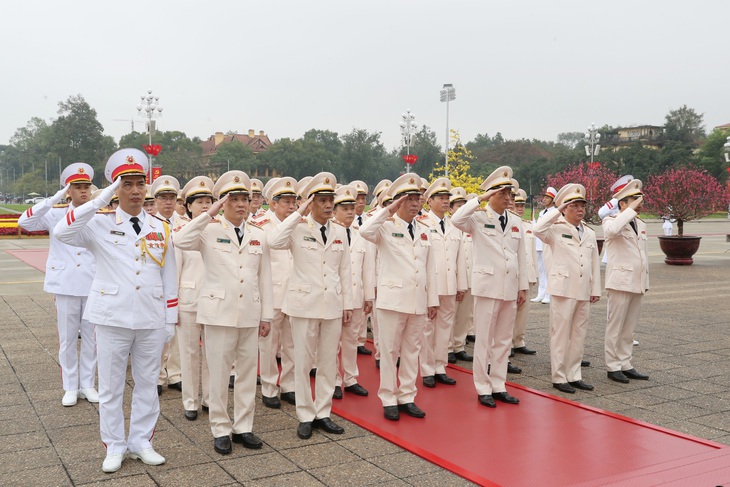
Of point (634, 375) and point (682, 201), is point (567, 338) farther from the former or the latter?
point (682, 201)

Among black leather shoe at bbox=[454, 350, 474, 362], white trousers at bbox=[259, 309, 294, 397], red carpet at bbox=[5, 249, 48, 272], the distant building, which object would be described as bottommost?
red carpet at bbox=[5, 249, 48, 272]

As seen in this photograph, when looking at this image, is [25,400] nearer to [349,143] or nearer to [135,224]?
[135,224]

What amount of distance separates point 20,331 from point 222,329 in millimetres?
5662

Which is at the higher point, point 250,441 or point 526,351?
point 250,441

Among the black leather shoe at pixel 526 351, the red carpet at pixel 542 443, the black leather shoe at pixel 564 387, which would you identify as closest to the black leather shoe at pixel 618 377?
the black leather shoe at pixel 564 387

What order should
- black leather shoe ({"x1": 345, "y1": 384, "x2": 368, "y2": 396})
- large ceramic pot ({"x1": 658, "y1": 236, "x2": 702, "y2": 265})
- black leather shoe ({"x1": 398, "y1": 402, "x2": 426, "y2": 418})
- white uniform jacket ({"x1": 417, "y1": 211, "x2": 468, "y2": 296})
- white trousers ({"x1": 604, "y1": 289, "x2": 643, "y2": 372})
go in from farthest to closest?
large ceramic pot ({"x1": 658, "y1": 236, "x2": 702, "y2": 265}) → white uniform jacket ({"x1": 417, "y1": 211, "x2": 468, "y2": 296}) → white trousers ({"x1": 604, "y1": 289, "x2": 643, "y2": 372}) → black leather shoe ({"x1": 345, "y1": 384, "x2": 368, "y2": 396}) → black leather shoe ({"x1": 398, "y1": 402, "x2": 426, "y2": 418})

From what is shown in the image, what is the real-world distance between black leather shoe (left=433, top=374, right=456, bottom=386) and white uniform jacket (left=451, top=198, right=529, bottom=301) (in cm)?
110

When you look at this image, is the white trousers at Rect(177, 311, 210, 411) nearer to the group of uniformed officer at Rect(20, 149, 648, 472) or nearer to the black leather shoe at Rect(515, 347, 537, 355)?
the group of uniformed officer at Rect(20, 149, 648, 472)

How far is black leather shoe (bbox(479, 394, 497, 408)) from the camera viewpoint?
227 inches

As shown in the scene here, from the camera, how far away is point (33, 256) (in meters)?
20.5

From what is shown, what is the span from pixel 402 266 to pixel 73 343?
3.09 metres

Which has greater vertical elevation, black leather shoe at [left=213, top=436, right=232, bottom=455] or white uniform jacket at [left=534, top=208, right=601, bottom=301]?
white uniform jacket at [left=534, top=208, right=601, bottom=301]

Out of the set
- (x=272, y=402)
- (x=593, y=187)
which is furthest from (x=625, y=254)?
(x=593, y=187)

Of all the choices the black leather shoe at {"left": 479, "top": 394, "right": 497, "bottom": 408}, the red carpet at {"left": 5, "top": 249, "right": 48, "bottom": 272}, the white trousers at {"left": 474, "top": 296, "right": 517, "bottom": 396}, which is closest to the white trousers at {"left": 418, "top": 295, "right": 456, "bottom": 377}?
the white trousers at {"left": 474, "top": 296, "right": 517, "bottom": 396}
